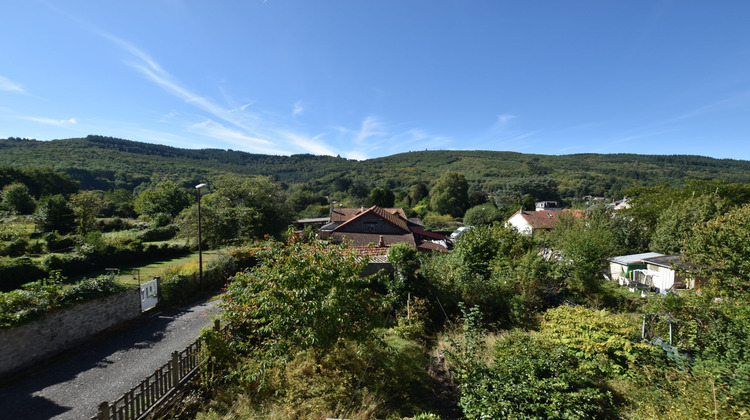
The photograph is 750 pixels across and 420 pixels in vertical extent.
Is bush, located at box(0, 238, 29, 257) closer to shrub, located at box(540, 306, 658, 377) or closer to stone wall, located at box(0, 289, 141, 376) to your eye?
stone wall, located at box(0, 289, 141, 376)

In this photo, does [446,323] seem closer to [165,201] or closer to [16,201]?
[165,201]

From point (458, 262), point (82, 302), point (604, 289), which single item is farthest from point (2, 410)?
point (604, 289)

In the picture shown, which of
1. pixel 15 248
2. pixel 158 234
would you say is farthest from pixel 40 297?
pixel 158 234

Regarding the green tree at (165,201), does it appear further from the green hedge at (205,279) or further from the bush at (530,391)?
the bush at (530,391)

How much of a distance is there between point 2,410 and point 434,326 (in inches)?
434

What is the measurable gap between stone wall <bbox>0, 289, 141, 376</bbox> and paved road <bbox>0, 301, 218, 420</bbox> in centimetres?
36

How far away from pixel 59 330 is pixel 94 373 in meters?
2.25

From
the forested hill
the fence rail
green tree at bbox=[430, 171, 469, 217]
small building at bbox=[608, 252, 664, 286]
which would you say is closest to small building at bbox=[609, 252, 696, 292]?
small building at bbox=[608, 252, 664, 286]

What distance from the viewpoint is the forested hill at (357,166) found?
7638 centimetres

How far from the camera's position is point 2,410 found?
6086mm

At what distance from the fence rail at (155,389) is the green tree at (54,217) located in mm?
32050

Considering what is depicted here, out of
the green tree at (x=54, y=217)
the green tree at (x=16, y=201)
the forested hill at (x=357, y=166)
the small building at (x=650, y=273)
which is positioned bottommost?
the small building at (x=650, y=273)

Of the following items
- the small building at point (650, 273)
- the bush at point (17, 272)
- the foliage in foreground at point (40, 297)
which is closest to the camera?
the foliage in foreground at point (40, 297)

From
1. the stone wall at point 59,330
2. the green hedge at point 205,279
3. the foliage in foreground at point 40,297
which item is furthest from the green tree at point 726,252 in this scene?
the foliage in foreground at point 40,297
